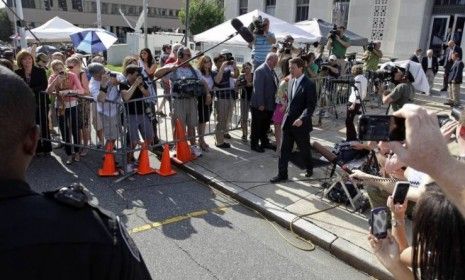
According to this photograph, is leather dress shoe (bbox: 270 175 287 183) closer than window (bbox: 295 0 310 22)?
Yes

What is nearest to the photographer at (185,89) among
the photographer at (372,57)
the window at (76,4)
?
the photographer at (372,57)

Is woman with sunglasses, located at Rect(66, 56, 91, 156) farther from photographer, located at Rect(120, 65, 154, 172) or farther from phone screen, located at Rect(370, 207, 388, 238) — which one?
phone screen, located at Rect(370, 207, 388, 238)

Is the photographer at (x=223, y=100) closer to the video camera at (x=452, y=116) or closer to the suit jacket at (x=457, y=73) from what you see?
the video camera at (x=452, y=116)

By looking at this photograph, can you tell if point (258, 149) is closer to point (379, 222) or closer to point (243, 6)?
point (379, 222)

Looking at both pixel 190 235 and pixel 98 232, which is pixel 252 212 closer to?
pixel 190 235

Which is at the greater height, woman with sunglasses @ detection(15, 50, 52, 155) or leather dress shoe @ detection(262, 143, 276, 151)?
woman with sunglasses @ detection(15, 50, 52, 155)

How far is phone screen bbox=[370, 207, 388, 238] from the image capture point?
239 cm

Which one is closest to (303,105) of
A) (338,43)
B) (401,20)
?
(338,43)

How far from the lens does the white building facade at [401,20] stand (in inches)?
808

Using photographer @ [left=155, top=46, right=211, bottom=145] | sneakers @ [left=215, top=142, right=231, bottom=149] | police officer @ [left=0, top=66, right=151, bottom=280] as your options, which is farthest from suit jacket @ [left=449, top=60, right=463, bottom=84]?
police officer @ [left=0, top=66, right=151, bottom=280]

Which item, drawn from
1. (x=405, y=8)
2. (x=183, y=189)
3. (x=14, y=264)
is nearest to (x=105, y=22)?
(x=405, y=8)

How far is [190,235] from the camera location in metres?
4.93

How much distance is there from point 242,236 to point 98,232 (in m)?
3.83

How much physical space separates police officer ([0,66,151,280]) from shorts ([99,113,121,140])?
18.4 ft
